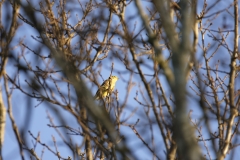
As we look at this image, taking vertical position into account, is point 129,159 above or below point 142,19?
below

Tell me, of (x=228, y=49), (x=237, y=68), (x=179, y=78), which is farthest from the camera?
(x=228, y=49)

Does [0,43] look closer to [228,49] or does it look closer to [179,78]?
[179,78]

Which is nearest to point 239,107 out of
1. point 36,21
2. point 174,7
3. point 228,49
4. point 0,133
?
point 228,49

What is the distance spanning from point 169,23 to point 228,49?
10.1 ft

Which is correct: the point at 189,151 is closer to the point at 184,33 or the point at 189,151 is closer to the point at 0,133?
the point at 184,33

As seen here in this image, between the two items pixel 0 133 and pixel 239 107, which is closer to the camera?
pixel 0 133

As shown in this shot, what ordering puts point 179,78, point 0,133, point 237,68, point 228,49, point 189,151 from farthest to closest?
point 228,49
point 237,68
point 0,133
point 179,78
point 189,151

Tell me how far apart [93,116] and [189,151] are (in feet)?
1.41

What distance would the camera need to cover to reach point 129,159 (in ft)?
7.50

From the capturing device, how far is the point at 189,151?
1896 mm

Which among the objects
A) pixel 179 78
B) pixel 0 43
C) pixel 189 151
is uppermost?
pixel 0 43

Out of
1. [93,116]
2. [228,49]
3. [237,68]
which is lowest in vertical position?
[93,116]

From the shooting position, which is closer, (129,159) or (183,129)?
(183,129)

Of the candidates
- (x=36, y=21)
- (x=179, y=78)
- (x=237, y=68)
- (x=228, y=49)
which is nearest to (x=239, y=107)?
(x=237, y=68)
